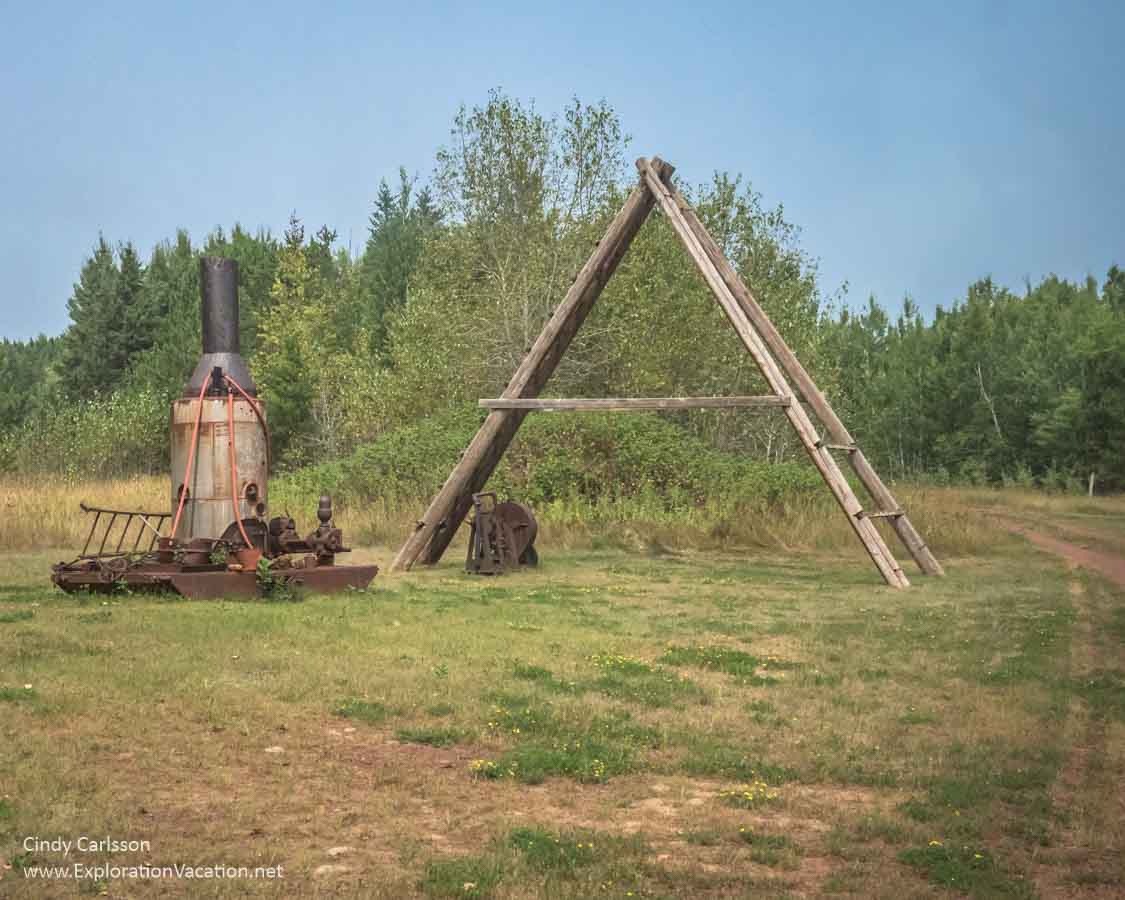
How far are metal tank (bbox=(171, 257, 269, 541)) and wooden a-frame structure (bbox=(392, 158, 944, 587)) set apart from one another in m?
3.22

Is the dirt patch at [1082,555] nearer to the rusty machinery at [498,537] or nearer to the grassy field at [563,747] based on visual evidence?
the grassy field at [563,747]

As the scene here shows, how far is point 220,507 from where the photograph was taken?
12516 millimetres

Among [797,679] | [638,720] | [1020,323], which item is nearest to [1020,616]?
[797,679]

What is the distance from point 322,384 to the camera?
138 ft

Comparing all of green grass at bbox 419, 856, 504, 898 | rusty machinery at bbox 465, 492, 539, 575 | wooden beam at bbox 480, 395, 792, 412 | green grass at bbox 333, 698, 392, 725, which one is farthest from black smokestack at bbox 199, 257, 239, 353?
green grass at bbox 419, 856, 504, 898

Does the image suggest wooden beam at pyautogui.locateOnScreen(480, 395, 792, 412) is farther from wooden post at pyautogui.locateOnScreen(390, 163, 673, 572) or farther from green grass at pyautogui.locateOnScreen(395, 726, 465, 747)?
green grass at pyautogui.locateOnScreen(395, 726, 465, 747)

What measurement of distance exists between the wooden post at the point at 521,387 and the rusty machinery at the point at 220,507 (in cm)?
272

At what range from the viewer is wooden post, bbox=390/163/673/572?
51.3ft

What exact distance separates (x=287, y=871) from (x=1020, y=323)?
54.9m

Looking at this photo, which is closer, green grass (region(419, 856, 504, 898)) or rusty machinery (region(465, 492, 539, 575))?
green grass (region(419, 856, 504, 898))

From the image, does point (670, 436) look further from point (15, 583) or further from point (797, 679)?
point (797, 679)

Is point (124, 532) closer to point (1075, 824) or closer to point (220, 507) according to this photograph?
point (220, 507)

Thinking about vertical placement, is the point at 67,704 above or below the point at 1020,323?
below

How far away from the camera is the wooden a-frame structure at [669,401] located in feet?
48.1
